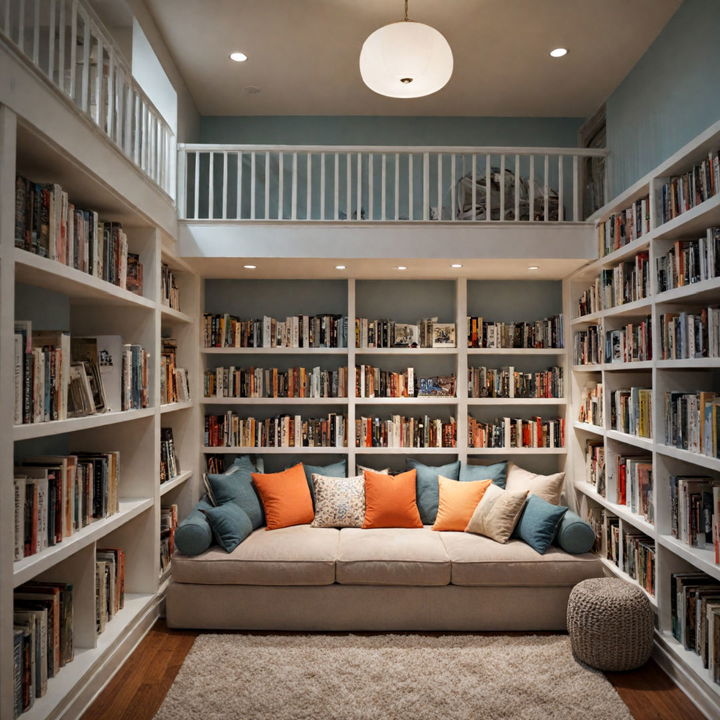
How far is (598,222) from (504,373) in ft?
4.36

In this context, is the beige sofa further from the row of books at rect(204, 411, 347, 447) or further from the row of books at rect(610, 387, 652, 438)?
the row of books at rect(204, 411, 347, 447)

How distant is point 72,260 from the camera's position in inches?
97.2

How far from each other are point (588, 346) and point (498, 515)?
1376mm

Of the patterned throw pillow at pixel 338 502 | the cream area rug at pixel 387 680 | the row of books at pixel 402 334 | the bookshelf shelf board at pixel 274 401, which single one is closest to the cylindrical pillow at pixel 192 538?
the cream area rug at pixel 387 680

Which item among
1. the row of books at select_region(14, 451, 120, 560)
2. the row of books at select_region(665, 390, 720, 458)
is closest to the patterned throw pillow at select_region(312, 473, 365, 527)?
the row of books at select_region(14, 451, 120, 560)

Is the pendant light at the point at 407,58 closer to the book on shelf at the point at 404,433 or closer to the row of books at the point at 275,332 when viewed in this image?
the row of books at the point at 275,332

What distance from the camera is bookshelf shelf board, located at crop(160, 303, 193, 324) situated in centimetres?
363

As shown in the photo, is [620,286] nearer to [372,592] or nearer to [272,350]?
[372,592]

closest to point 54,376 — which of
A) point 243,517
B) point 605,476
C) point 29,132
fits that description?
point 29,132

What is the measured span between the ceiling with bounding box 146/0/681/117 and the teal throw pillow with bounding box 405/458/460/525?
281cm

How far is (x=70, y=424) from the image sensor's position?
2324 millimetres

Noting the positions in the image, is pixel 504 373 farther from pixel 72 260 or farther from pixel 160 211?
pixel 72 260

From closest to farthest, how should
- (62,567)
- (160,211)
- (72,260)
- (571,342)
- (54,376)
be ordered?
(54,376) → (72,260) → (62,567) → (160,211) → (571,342)

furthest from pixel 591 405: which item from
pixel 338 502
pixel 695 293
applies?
pixel 338 502
